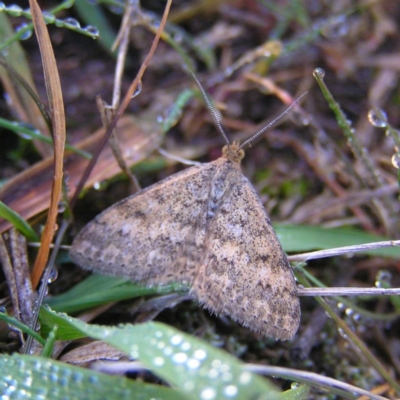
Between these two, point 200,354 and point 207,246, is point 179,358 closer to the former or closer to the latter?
point 200,354

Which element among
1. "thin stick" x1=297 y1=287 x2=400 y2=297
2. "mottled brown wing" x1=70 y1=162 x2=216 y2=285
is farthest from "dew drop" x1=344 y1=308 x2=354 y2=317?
"mottled brown wing" x1=70 y1=162 x2=216 y2=285

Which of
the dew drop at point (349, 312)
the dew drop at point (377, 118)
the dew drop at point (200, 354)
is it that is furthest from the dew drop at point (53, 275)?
the dew drop at point (377, 118)

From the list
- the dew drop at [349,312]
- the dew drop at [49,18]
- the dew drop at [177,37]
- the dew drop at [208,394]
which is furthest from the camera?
the dew drop at [177,37]

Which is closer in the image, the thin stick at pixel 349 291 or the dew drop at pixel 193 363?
the dew drop at pixel 193 363

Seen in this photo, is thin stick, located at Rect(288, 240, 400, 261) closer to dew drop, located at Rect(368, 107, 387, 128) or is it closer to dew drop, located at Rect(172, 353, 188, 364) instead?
dew drop, located at Rect(368, 107, 387, 128)

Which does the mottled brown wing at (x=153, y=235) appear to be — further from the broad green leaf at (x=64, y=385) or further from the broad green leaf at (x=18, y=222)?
the broad green leaf at (x=64, y=385)

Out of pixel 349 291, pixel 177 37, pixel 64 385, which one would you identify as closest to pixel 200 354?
pixel 64 385

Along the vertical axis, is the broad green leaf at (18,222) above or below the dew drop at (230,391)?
above
